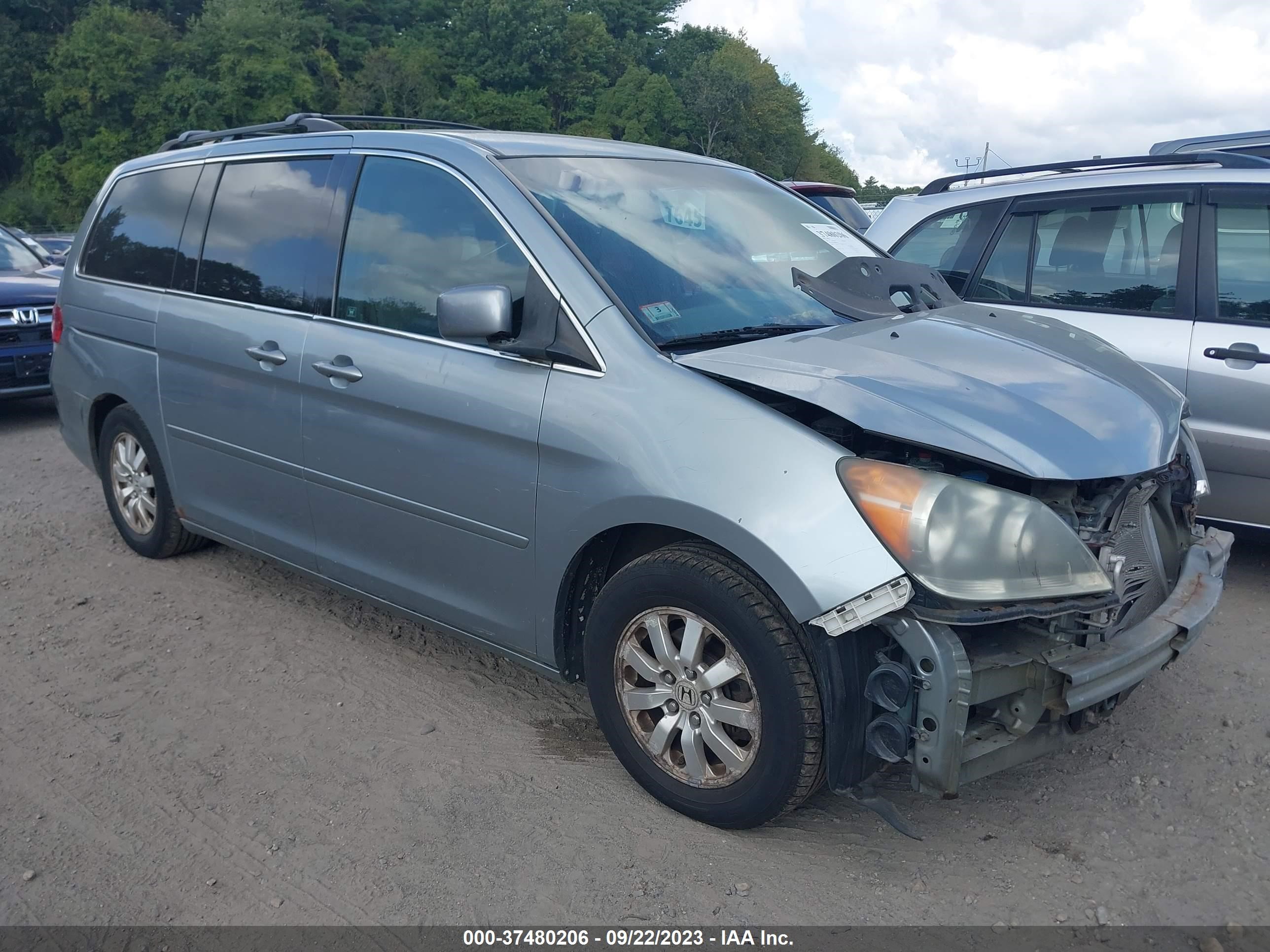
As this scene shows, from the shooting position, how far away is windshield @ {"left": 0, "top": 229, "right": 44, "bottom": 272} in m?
8.97

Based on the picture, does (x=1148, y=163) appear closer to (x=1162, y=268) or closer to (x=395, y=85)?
(x=1162, y=268)

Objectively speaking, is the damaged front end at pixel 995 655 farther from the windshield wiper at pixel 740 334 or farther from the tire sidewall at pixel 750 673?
the windshield wiper at pixel 740 334

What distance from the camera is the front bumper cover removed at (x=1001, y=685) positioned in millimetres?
2424

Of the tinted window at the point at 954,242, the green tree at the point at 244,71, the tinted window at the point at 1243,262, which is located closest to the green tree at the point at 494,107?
the green tree at the point at 244,71

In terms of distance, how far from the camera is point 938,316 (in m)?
3.58

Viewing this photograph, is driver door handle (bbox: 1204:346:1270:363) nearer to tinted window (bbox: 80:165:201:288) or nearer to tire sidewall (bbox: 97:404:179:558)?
tinted window (bbox: 80:165:201:288)

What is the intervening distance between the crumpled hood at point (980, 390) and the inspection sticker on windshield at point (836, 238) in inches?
26.7

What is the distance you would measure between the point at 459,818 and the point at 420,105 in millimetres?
85310

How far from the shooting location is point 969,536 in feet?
8.17

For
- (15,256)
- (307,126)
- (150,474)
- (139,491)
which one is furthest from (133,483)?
(15,256)

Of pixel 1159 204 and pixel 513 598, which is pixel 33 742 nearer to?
pixel 513 598

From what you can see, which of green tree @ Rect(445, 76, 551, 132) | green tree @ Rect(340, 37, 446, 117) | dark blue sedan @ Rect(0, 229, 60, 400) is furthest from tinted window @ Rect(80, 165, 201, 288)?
green tree @ Rect(445, 76, 551, 132)

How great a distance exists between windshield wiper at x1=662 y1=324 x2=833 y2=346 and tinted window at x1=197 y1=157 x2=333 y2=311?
160 centimetres

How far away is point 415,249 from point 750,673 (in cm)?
188
